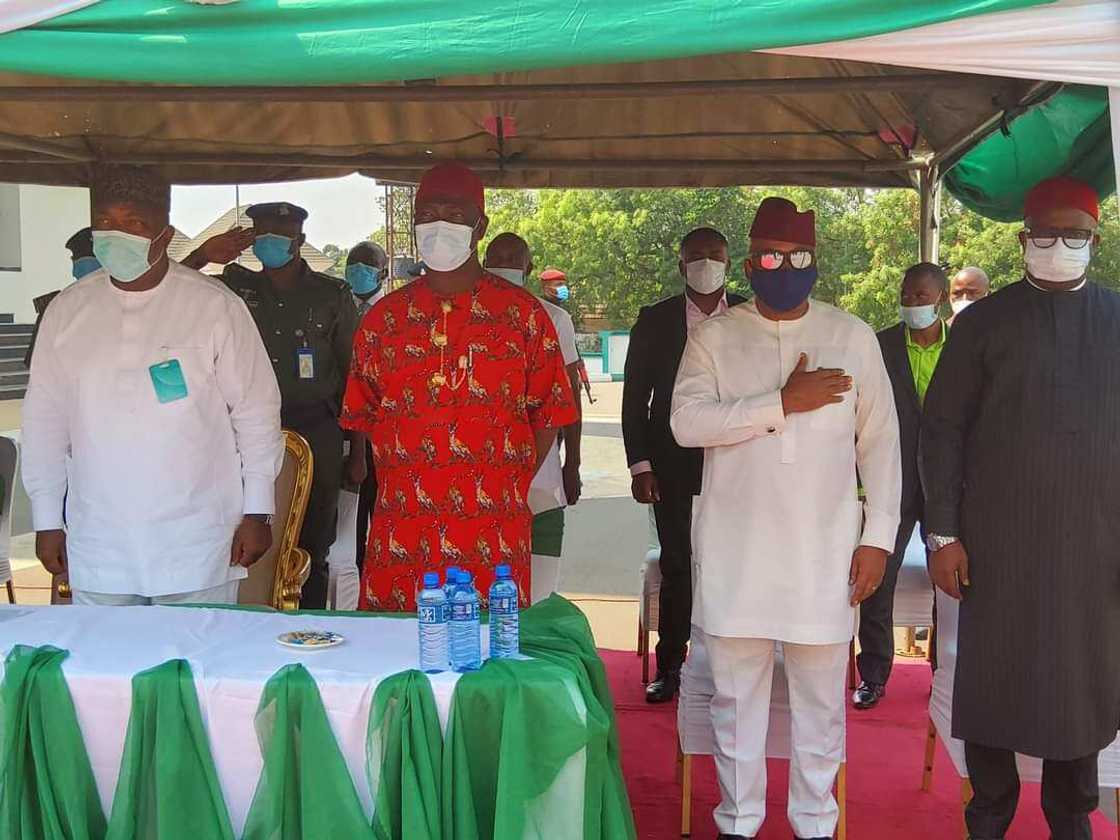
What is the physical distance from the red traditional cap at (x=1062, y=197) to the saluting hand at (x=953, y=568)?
3.13ft

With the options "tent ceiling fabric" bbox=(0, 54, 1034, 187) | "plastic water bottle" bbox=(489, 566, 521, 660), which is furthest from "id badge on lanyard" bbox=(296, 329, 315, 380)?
"plastic water bottle" bbox=(489, 566, 521, 660)

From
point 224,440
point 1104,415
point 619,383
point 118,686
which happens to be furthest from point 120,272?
point 619,383

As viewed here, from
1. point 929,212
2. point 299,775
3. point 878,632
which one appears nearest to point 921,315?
point 929,212

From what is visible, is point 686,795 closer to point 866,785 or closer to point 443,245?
point 866,785

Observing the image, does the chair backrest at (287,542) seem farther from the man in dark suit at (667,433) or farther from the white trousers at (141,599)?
the man in dark suit at (667,433)

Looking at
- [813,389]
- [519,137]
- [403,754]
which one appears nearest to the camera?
[403,754]

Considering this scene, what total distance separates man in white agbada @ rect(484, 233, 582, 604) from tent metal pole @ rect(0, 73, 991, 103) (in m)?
1.34

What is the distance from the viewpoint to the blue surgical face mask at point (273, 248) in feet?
15.3

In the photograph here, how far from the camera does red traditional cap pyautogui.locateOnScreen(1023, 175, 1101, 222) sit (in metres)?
2.90

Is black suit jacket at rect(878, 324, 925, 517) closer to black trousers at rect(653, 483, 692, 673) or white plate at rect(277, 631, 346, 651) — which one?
black trousers at rect(653, 483, 692, 673)

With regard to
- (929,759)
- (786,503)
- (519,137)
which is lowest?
(929,759)

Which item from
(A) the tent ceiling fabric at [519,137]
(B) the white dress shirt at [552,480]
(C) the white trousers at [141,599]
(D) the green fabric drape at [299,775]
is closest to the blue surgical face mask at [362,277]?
(A) the tent ceiling fabric at [519,137]

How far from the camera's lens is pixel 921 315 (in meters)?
4.84

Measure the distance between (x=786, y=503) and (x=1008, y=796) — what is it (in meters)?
1.08
